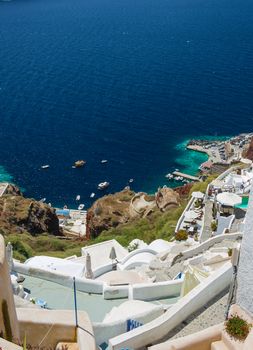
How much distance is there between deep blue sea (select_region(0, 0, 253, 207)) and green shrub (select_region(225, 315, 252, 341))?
56.0m

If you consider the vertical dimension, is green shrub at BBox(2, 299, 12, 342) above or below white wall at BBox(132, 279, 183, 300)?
above

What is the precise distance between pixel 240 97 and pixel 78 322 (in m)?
92.5

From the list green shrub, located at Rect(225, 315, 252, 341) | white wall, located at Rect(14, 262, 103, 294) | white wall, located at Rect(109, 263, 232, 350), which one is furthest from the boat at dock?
green shrub, located at Rect(225, 315, 252, 341)

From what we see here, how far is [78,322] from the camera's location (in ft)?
27.7

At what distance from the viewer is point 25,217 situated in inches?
1864

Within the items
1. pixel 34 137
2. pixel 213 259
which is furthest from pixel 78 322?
pixel 34 137

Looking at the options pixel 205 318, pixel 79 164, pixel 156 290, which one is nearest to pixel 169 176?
pixel 79 164

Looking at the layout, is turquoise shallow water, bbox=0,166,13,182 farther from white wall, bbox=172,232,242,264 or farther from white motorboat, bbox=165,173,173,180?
white wall, bbox=172,232,242,264

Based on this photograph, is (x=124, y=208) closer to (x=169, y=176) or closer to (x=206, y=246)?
(x=169, y=176)

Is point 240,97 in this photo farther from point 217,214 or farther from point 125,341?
point 125,341

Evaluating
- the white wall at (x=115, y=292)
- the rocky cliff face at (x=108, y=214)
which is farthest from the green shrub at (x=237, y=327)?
the rocky cliff face at (x=108, y=214)

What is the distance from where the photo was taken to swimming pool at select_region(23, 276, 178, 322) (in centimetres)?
1603

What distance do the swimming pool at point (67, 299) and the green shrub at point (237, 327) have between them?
6.34m

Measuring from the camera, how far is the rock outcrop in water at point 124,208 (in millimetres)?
46297
